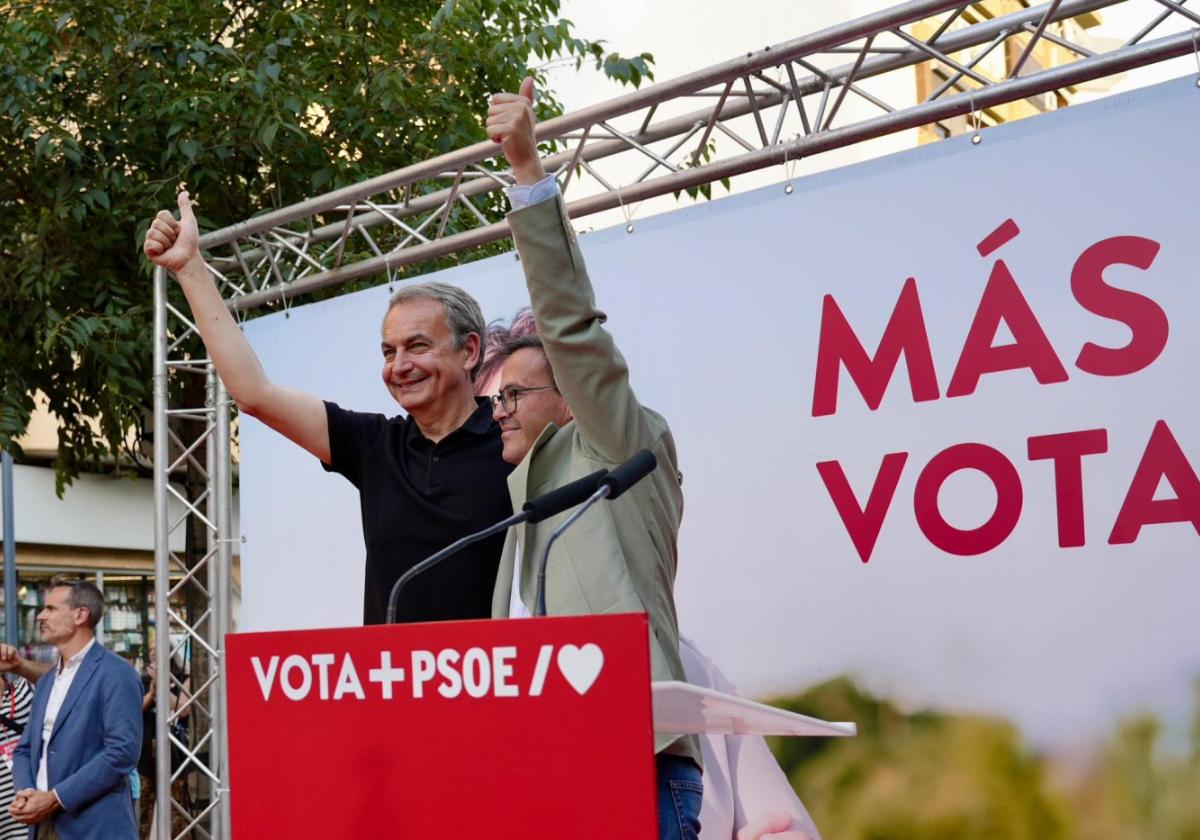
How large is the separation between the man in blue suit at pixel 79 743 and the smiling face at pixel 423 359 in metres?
3.37

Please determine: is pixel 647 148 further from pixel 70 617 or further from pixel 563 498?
pixel 563 498

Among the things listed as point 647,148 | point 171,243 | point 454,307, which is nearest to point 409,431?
point 454,307

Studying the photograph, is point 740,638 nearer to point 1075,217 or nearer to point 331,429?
point 1075,217

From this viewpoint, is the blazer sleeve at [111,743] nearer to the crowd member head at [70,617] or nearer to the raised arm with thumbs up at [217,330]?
the crowd member head at [70,617]

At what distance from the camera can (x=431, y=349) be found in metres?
3.09

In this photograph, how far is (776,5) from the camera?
1906 cm

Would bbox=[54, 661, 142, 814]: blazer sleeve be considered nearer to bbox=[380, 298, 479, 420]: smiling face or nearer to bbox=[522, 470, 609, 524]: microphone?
bbox=[380, 298, 479, 420]: smiling face

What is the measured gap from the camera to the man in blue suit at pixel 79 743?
18.7 feet

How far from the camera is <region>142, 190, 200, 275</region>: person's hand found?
302cm

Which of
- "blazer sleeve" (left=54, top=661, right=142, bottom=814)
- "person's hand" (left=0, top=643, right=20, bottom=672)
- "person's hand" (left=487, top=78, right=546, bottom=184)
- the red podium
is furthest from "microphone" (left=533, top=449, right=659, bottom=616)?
"person's hand" (left=0, top=643, right=20, bottom=672)

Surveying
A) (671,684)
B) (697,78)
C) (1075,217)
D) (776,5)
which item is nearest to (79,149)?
(697,78)

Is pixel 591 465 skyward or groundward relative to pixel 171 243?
groundward

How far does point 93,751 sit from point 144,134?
3.33m

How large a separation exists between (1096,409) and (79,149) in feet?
17.7
